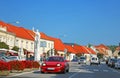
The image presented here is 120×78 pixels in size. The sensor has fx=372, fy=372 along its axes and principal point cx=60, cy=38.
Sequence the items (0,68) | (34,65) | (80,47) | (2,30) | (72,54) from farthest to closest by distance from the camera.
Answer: (80,47) < (72,54) < (2,30) < (34,65) < (0,68)

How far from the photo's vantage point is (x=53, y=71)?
32.0 meters

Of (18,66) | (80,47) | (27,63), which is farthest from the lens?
(80,47)

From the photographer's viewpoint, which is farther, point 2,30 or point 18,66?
point 2,30

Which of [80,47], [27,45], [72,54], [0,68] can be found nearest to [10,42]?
[27,45]

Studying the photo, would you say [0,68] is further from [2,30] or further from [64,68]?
[2,30]

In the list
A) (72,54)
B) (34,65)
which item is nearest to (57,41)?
(72,54)

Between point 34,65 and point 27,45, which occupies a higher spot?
point 27,45

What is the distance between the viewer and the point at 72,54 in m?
159

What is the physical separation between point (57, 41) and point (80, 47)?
159ft

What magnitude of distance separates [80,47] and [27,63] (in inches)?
6024

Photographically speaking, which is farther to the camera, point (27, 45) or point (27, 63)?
point (27, 45)

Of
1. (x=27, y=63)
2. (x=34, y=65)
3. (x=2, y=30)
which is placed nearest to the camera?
(x=27, y=63)

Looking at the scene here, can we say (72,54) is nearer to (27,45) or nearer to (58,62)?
(27,45)

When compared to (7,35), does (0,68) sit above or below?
below
